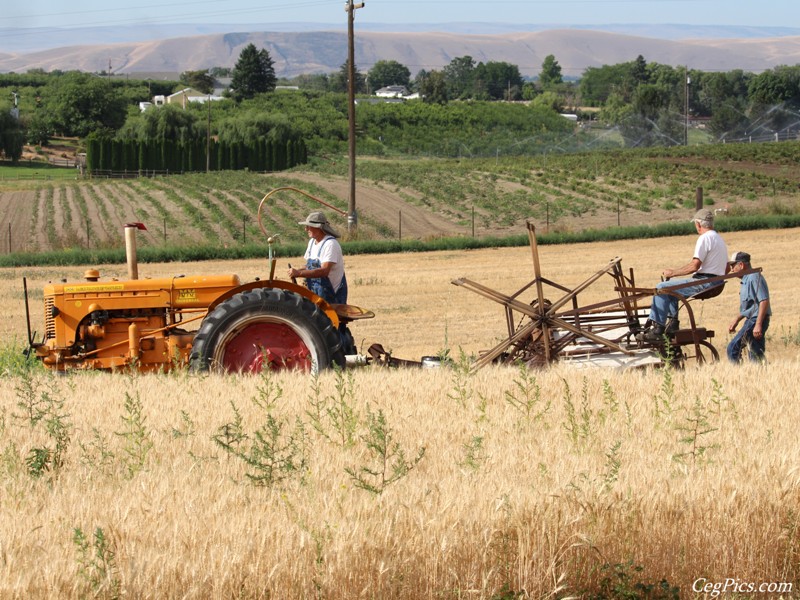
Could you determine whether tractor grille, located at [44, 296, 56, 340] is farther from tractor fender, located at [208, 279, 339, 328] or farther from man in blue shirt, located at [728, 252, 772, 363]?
man in blue shirt, located at [728, 252, 772, 363]

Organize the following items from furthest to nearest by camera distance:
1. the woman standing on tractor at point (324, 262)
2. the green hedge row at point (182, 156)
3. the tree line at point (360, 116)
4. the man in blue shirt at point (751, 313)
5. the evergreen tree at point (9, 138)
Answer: the evergreen tree at point (9, 138), the tree line at point (360, 116), the green hedge row at point (182, 156), the man in blue shirt at point (751, 313), the woman standing on tractor at point (324, 262)

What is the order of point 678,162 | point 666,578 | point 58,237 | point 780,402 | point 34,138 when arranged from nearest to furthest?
point 666,578 < point 780,402 < point 58,237 < point 678,162 < point 34,138

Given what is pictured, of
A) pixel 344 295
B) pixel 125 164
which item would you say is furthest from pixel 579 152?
pixel 344 295

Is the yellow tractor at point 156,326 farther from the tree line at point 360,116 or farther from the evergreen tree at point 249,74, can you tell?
the evergreen tree at point 249,74

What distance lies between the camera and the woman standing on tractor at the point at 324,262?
9.45 metres

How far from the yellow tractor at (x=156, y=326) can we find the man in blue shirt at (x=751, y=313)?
3637mm

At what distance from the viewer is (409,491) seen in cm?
521

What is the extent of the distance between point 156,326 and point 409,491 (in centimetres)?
496

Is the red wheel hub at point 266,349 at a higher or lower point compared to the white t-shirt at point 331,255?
lower

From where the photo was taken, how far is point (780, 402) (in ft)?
24.7

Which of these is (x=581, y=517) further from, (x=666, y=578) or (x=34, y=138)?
(x=34, y=138)

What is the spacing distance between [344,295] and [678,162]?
48.1 meters

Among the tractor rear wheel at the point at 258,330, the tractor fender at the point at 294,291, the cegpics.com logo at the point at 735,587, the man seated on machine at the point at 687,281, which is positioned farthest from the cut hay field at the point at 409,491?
the man seated on machine at the point at 687,281

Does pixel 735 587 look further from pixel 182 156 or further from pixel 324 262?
pixel 182 156
